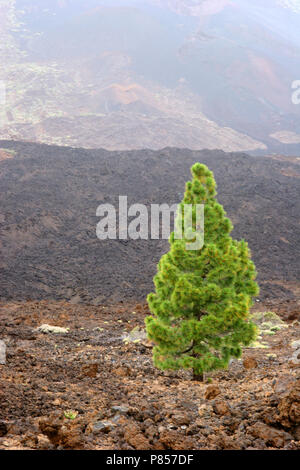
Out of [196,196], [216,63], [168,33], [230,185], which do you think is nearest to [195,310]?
[196,196]

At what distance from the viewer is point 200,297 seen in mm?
7918

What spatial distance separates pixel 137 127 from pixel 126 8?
175 ft

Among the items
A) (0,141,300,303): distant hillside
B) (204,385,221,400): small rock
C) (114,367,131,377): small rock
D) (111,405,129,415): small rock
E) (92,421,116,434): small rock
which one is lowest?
(92,421,116,434): small rock

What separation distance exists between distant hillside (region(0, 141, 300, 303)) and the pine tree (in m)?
13.7

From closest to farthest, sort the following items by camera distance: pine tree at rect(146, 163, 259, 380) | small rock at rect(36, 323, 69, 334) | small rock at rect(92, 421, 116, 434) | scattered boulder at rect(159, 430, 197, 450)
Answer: scattered boulder at rect(159, 430, 197, 450)
small rock at rect(92, 421, 116, 434)
pine tree at rect(146, 163, 259, 380)
small rock at rect(36, 323, 69, 334)

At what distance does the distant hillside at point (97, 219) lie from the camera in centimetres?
2339

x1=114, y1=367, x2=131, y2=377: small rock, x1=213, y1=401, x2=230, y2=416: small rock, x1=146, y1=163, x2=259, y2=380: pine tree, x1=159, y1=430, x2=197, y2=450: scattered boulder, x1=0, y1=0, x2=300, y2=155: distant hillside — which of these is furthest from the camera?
x1=0, y1=0, x2=300, y2=155: distant hillside

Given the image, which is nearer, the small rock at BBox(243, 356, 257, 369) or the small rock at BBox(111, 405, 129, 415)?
the small rock at BBox(111, 405, 129, 415)

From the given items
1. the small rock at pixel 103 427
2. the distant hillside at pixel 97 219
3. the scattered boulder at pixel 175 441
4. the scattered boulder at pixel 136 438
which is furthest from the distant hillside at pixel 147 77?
the scattered boulder at pixel 175 441

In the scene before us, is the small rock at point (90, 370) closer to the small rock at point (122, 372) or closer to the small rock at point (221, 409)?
the small rock at point (122, 372)

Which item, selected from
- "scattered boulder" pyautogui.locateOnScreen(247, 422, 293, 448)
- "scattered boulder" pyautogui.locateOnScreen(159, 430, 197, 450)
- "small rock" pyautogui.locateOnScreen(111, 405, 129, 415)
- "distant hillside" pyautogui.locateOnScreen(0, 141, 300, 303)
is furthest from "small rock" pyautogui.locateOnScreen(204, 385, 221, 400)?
"distant hillside" pyautogui.locateOnScreen(0, 141, 300, 303)

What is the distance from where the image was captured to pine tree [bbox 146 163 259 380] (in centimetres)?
790

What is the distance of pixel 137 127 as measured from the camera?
2330 inches

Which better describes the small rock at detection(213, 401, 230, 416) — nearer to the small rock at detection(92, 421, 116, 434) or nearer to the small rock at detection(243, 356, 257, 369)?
the small rock at detection(92, 421, 116, 434)
